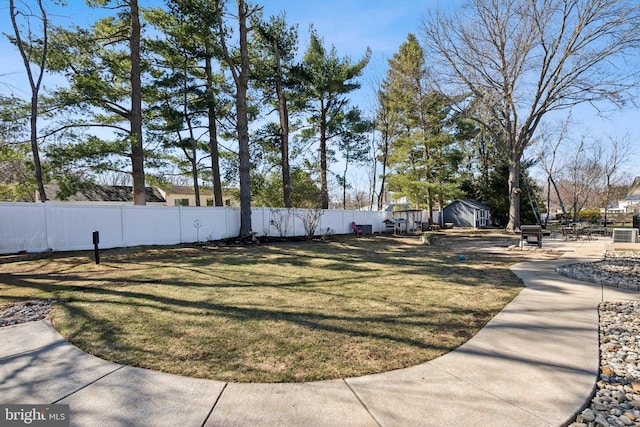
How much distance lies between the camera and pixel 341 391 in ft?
7.26

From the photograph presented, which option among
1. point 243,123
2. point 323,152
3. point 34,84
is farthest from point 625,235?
point 34,84

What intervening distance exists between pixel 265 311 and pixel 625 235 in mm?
14602

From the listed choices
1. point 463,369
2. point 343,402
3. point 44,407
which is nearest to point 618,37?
point 463,369

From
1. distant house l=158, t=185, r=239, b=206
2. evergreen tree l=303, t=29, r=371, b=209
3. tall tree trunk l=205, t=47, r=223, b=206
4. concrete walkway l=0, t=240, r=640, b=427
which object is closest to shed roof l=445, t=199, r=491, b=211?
evergreen tree l=303, t=29, r=371, b=209

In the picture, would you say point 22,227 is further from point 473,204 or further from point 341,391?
point 473,204

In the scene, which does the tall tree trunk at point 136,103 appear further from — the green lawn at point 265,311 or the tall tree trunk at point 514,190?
the tall tree trunk at point 514,190

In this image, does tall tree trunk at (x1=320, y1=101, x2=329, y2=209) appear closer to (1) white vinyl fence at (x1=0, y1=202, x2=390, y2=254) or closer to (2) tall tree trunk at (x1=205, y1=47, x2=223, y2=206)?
(1) white vinyl fence at (x1=0, y1=202, x2=390, y2=254)

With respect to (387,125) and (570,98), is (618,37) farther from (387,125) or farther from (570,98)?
(387,125)

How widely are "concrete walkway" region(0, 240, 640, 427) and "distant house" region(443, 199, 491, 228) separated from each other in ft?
81.0

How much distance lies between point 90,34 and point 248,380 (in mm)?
14558

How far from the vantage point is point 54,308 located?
4.07 m

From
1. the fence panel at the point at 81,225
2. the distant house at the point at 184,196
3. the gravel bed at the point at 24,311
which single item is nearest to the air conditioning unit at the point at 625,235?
the gravel bed at the point at 24,311

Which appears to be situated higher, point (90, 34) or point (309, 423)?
point (90, 34)

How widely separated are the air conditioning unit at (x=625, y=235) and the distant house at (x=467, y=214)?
13263mm
